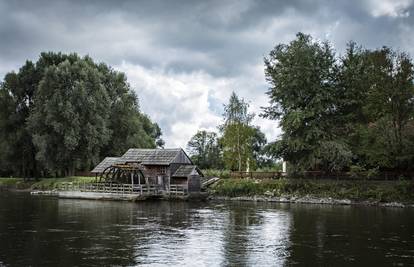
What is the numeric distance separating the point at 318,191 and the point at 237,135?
65.8 feet

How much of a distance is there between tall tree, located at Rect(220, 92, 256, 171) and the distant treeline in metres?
12.6

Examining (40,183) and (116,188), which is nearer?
(116,188)

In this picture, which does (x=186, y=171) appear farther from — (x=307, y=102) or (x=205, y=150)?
(x=205, y=150)

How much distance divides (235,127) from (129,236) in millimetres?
45377

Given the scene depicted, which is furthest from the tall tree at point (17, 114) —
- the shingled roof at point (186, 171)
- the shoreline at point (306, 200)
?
the shingled roof at point (186, 171)

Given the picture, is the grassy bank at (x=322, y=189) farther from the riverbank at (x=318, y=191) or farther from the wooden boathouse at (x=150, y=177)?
the wooden boathouse at (x=150, y=177)

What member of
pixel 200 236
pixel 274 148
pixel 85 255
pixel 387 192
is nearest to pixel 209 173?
pixel 274 148

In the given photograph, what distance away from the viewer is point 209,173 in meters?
66.1

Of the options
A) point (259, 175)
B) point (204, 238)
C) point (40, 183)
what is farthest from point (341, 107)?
point (40, 183)

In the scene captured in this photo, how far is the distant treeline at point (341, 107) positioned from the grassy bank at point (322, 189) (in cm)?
192

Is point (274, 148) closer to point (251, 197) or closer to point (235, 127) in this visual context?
point (251, 197)

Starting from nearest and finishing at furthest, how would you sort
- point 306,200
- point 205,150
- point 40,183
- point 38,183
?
point 306,200, point 40,183, point 38,183, point 205,150

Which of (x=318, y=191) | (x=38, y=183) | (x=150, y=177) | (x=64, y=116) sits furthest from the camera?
(x=38, y=183)

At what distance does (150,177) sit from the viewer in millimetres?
57781
